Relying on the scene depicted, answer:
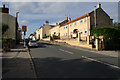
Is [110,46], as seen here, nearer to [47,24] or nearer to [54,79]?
[54,79]

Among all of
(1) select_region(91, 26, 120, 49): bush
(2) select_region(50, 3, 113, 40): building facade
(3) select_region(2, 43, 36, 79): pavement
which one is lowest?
(3) select_region(2, 43, 36, 79): pavement

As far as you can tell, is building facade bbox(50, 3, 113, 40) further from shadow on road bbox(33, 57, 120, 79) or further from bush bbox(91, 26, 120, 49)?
shadow on road bbox(33, 57, 120, 79)

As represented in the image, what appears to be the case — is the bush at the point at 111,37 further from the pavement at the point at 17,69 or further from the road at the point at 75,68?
the pavement at the point at 17,69

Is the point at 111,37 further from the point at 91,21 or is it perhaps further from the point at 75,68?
the point at 75,68

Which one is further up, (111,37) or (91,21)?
(91,21)

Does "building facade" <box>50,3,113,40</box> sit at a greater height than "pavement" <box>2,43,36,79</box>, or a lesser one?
greater

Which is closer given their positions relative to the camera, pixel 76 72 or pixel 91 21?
pixel 76 72

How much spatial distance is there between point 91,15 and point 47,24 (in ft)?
177

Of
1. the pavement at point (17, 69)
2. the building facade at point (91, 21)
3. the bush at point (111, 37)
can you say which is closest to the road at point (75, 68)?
the pavement at point (17, 69)

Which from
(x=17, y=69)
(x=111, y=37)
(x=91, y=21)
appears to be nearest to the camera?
(x=17, y=69)

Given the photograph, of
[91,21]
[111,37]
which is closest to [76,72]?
[111,37]

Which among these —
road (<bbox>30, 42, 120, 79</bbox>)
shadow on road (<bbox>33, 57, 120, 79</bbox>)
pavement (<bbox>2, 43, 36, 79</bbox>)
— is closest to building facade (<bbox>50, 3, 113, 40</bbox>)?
road (<bbox>30, 42, 120, 79</bbox>)

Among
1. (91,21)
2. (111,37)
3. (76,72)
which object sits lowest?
(76,72)

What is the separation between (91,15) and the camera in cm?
3572
